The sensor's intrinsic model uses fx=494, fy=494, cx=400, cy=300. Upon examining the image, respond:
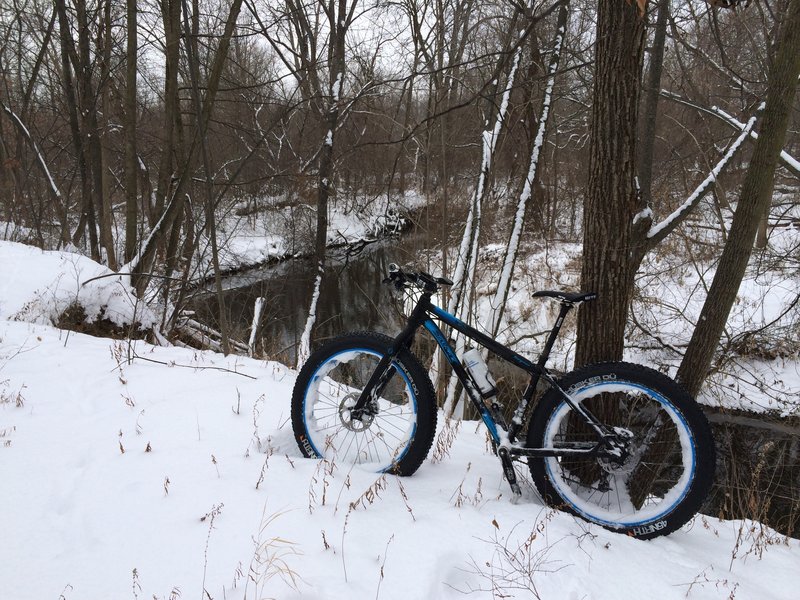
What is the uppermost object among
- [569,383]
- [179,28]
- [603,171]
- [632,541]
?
[179,28]

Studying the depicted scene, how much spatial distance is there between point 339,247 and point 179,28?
41.3 ft

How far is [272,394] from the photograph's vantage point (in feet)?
12.1

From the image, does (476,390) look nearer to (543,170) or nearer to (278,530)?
(278,530)

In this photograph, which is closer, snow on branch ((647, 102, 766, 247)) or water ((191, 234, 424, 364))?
snow on branch ((647, 102, 766, 247))

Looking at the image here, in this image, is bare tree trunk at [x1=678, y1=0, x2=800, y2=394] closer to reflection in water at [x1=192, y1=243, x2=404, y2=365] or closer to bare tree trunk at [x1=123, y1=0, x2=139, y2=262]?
reflection in water at [x1=192, y1=243, x2=404, y2=365]

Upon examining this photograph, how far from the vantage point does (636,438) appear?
2430 mm

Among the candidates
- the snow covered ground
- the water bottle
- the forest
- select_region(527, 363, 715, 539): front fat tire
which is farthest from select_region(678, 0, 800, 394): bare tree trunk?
the water bottle

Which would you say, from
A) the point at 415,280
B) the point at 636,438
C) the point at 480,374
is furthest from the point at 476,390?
the point at 636,438

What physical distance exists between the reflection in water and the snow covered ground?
20.2 feet

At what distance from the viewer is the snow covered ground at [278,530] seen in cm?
179

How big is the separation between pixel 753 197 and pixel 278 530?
317 centimetres

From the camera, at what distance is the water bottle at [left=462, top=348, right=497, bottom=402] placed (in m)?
2.54

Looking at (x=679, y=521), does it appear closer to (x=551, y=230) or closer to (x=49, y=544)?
(x=49, y=544)

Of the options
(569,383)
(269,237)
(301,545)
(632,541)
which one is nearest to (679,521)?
(632,541)
